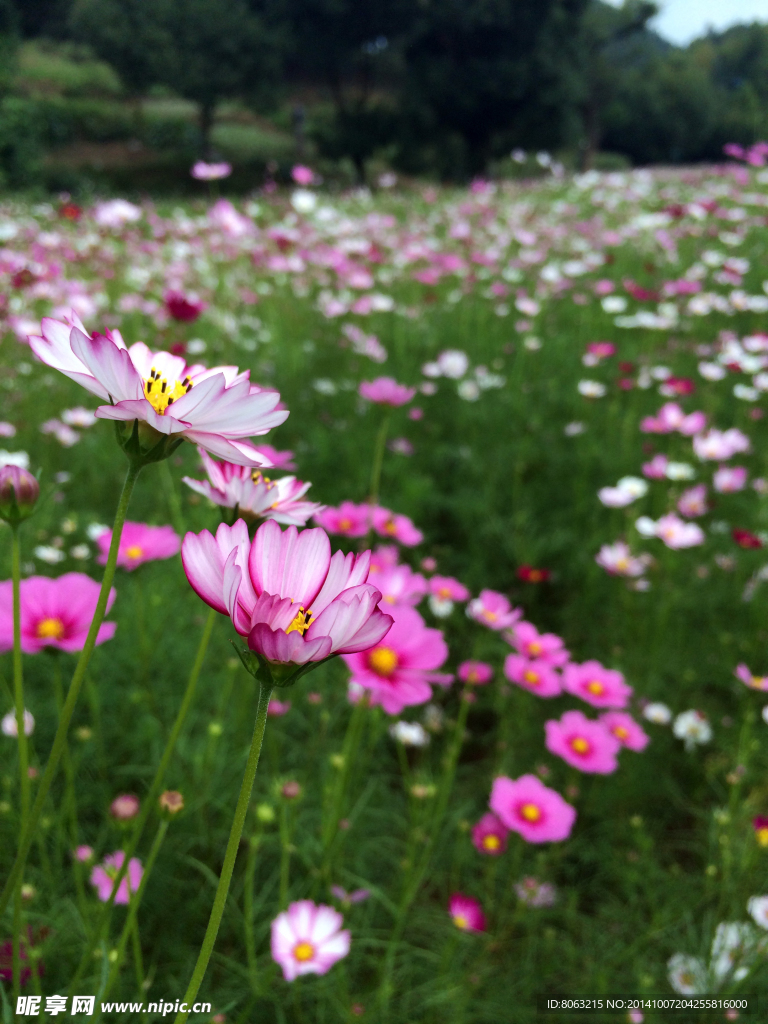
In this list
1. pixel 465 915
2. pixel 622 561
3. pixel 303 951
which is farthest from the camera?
pixel 622 561

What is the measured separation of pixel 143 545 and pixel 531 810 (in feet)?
1.72

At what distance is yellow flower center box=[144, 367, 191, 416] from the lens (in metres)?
0.37

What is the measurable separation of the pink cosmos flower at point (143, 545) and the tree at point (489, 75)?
13.1 metres

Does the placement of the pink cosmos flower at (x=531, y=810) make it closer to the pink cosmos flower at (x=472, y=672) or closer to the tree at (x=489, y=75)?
the pink cosmos flower at (x=472, y=672)

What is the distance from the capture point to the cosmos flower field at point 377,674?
0.37 metres

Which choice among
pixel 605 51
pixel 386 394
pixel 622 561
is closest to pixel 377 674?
pixel 386 394

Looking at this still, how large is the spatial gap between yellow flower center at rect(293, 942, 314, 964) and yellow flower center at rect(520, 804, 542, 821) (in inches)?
10.5

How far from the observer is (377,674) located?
54 centimetres

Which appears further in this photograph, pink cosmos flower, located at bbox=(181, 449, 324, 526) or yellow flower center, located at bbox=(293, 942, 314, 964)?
yellow flower center, located at bbox=(293, 942, 314, 964)

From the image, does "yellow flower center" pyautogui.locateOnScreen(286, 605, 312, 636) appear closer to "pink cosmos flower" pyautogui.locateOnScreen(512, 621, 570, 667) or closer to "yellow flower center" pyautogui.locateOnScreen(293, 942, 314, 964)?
"yellow flower center" pyautogui.locateOnScreen(293, 942, 314, 964)

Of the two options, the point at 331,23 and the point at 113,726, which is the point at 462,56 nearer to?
the point at 331,23

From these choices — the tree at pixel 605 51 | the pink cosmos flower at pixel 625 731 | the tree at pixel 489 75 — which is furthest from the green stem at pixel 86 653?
the tree at pixel 605 51

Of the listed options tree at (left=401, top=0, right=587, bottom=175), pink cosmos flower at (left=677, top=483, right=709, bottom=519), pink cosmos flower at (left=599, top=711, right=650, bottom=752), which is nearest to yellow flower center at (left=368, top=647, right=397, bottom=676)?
pink cosmos flower at (left=599, top=711, right=650, bottom=752)

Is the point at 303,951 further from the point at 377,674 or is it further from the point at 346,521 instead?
the point at 346,521
